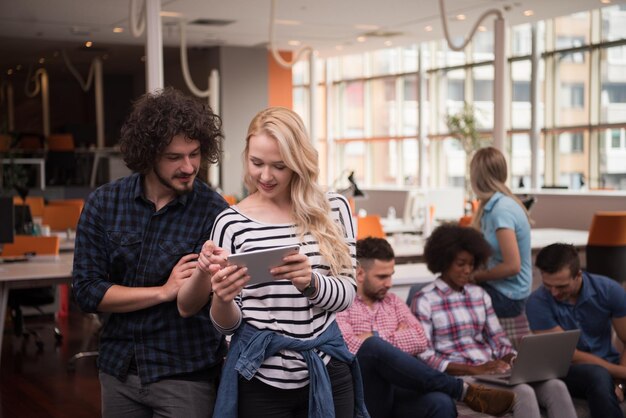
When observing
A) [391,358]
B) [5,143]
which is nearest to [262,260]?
[391,358]

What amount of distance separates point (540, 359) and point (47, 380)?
13.1 feet

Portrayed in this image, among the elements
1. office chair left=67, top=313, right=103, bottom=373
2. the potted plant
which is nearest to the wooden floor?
office chair left=67, top=313, right=103, bottom=373

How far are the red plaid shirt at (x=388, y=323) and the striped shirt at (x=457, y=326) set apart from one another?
108 mm

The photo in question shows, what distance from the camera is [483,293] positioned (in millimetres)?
4273

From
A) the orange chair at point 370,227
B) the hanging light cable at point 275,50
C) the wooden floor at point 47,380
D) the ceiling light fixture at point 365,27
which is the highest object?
the ceiling light fixture at point 365,27

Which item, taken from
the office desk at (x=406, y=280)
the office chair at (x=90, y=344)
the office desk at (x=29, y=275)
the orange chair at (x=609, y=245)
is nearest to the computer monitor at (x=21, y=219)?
the office chair at (x=90, y=344)

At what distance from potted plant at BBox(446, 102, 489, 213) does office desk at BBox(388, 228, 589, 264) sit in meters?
6.46

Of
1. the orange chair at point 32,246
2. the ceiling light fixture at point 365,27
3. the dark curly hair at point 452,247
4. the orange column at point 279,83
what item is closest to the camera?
the dark curly hair at point 452,247

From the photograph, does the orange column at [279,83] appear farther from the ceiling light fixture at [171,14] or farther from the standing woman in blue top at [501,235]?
the standing woman in blue top at [501,235]

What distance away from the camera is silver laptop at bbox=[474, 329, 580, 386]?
379 cm

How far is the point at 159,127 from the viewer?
2.28m

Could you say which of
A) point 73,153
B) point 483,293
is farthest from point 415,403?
point 73,153

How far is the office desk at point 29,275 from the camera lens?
18.3 feet

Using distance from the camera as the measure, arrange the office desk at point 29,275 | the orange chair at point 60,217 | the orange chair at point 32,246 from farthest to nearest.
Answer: the orange chair at point 60,217, the orange chair at point 32,246, the office desk at point 29,275
